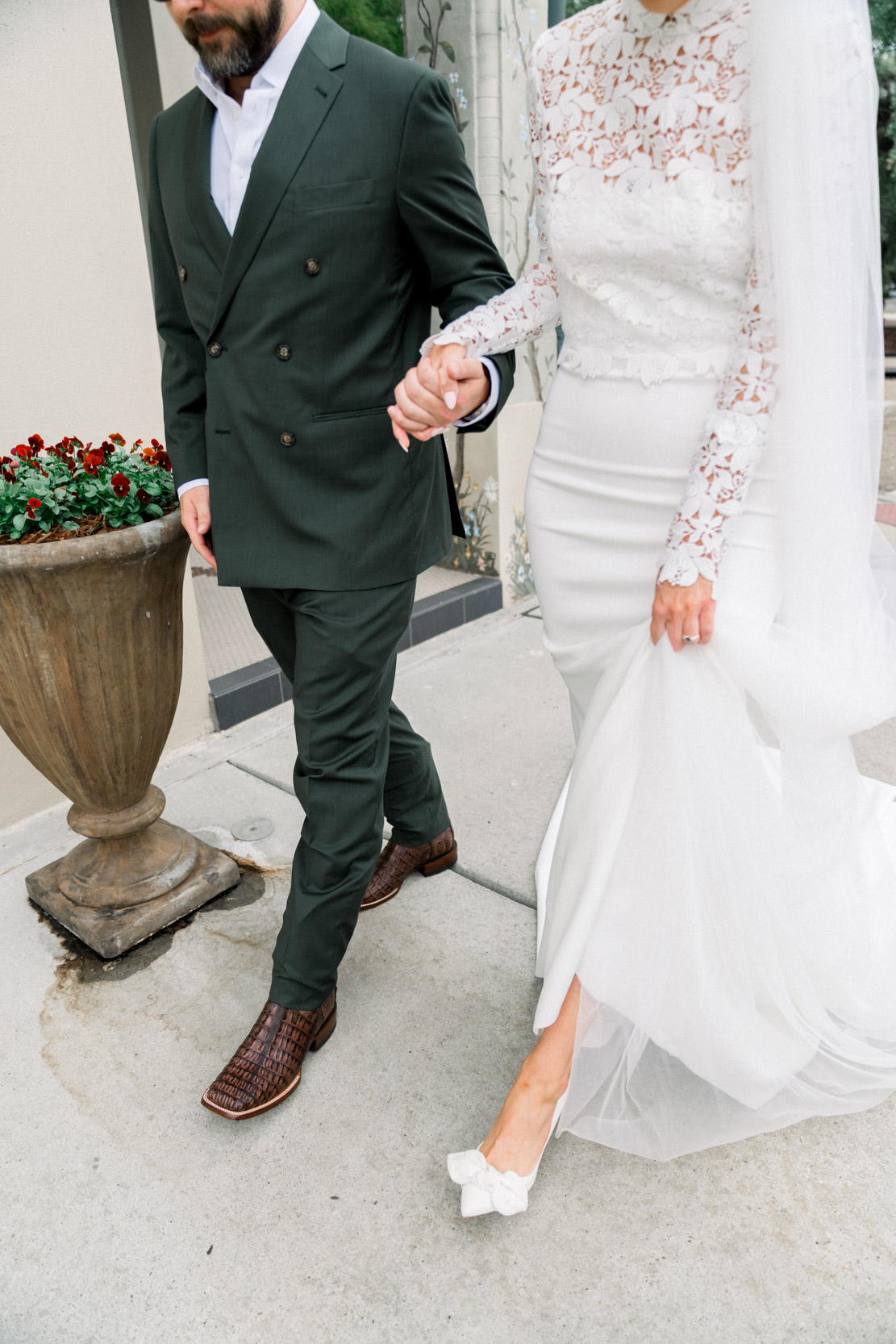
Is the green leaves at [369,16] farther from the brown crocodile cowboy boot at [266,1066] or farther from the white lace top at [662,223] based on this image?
the brown crocodile cowboy boot at [266,1066]

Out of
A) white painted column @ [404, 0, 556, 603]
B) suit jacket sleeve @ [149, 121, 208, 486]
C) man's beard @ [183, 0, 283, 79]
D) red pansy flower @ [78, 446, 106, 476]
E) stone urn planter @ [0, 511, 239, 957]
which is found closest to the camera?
man's beard @ [183, 0, 283, 79]

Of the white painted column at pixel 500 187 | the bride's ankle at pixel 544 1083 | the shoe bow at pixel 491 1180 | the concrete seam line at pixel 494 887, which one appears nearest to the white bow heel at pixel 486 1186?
the shoe bow at pixel 491 1180

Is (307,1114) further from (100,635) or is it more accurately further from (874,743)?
(874,743)

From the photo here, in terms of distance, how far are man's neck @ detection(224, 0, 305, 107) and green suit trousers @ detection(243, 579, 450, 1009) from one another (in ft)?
2.96

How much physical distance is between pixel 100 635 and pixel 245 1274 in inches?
51.1

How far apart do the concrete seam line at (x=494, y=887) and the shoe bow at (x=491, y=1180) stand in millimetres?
832

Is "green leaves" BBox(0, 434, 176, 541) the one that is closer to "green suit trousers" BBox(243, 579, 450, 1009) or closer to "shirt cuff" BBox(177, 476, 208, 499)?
"shirt cuff" BBox(177, 476, 208, 499)

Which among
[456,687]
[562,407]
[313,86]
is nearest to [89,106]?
[313,86]

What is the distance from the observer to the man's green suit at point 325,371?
63.4 inches

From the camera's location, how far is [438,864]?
8.30 feet

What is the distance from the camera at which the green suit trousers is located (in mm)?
1780

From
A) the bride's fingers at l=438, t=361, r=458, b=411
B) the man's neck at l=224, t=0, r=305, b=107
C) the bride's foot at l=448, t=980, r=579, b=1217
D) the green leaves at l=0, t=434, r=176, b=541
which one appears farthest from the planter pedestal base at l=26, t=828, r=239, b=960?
the man's neck at l=224, t=0, r=305, b=107

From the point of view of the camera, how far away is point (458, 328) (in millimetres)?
1621

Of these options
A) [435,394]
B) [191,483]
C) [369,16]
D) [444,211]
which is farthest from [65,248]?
[369,16]
